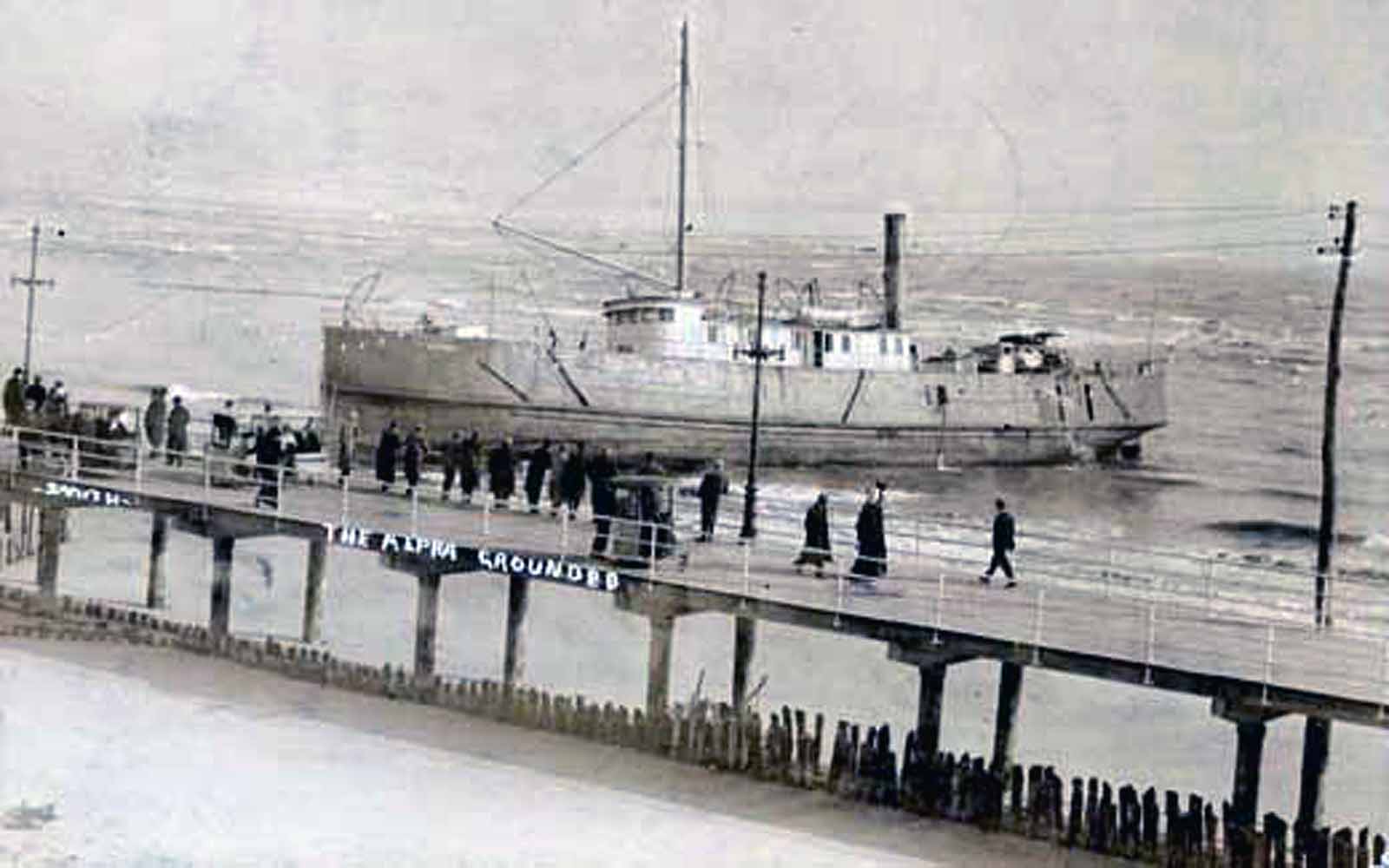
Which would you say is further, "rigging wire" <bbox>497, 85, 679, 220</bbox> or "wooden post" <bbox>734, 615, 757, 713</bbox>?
"rigging wire" <bbox>497, 85, 679, 220</bbox>

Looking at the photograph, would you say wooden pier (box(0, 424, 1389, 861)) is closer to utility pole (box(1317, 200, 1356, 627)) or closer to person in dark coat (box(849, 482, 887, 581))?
person in dark coat (box(849, 482, 887, 581))

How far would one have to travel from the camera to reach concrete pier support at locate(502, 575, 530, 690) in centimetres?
1709

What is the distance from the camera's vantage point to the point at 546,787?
14172 millimetres

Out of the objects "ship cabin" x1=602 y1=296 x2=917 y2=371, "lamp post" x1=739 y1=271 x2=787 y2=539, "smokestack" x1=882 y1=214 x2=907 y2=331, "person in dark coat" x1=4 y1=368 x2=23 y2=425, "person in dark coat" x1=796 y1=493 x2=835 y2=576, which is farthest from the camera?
"ship cabin" x1=602 y1=296 x2=917 y2=371

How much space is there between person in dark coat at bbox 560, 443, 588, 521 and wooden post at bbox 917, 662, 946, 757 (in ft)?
10.9

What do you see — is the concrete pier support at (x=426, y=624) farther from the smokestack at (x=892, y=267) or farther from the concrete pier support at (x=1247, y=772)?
the concrete pier support at (x=1247, y=772)

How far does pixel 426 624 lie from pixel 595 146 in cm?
418

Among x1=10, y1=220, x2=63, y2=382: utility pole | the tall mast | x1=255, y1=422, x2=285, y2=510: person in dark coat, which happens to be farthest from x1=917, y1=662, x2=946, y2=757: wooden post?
x1=10, y1=220, x2=63, y2=382: utility pole

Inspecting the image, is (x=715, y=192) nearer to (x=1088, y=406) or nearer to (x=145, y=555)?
(x=1088, y=406)

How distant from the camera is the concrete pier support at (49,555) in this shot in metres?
19.2

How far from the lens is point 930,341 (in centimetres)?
2022

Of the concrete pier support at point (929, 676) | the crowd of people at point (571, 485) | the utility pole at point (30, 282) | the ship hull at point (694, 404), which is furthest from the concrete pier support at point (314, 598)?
the concrete pier support at point (929, 676)

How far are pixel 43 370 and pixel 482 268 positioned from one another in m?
4.17

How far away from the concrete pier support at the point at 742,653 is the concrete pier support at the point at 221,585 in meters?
4.42
